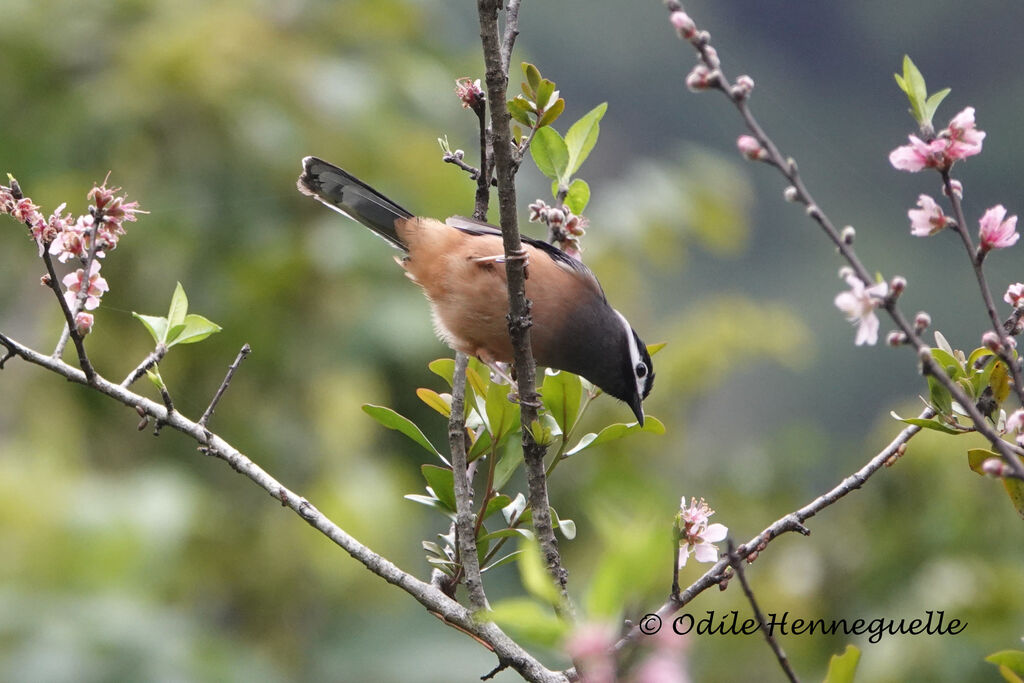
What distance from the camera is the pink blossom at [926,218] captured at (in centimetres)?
148

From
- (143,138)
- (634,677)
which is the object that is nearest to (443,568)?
(634,677)

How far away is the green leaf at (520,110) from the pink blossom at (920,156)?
74 cm

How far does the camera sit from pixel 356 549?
174 centimetres

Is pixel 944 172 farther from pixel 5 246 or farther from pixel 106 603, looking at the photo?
pixel 5 246

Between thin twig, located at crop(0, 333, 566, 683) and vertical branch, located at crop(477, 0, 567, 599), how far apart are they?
0.13 meters

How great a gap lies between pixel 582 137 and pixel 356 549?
994 mm

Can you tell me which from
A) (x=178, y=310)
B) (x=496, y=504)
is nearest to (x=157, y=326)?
(x=178, y=310)

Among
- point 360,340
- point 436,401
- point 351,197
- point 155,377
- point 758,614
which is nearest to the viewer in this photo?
point 758,614

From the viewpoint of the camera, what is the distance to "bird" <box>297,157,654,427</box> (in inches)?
123

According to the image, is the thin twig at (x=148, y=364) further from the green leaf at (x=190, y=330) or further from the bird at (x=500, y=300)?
the bird at (x=500, y=300)

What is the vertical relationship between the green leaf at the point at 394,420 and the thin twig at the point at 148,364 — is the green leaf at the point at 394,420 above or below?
below

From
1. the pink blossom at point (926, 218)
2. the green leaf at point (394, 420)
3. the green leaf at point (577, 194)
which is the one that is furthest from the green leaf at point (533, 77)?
the pink blossom at point (926, 218)

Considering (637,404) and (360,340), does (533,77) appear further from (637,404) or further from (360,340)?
(360,340)

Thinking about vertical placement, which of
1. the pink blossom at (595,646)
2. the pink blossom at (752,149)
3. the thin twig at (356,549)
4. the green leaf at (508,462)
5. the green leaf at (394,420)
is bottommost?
the pink blossom at (595,646)
